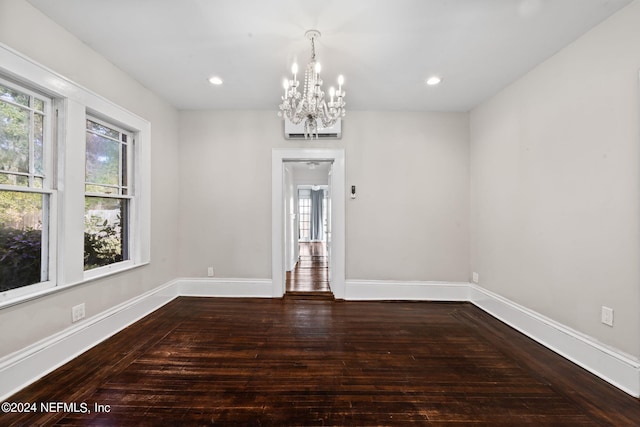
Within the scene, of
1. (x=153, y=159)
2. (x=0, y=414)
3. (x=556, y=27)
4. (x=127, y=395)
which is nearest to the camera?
(x=0, y=414)

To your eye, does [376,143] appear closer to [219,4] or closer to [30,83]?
[219,4]

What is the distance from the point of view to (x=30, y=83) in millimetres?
1786

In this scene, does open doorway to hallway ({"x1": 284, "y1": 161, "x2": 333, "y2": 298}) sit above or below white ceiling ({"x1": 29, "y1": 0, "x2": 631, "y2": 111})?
below

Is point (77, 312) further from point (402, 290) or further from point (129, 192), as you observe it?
point (402, 290)

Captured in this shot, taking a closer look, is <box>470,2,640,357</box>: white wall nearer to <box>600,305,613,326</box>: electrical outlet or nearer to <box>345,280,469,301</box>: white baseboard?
<box>600,305,613,326</box>: electrical outlet

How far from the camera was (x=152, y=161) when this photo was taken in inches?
121

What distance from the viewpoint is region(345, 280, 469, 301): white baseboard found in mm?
3484

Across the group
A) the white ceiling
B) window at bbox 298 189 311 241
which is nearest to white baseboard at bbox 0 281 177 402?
the white ceiling

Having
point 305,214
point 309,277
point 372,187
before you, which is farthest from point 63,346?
point 305,214

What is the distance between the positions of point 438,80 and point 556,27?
958 millimetres

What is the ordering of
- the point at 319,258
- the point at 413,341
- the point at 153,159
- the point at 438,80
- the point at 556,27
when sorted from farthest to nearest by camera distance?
1. the point at 319,258
2. the point at 153,159
3. the point at 438,80
4. the point at 413,341
5. the point at 556,27

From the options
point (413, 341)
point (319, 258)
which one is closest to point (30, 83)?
point (413, 341)

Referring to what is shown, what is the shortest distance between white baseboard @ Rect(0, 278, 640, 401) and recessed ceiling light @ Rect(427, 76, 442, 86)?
2.54 m

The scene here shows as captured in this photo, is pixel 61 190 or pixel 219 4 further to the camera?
pixel 61 190
